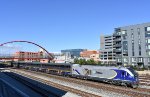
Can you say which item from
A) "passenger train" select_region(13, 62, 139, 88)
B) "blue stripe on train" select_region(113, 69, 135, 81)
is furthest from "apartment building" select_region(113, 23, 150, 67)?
"blue stripe on train" select_region(113, 69, 135, 81)

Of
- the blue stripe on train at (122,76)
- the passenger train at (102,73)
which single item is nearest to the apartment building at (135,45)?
the passenger train at (102,73)

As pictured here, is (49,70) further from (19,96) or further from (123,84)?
(19,96)

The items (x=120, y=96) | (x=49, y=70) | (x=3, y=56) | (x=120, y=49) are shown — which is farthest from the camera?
(x=3, y=56)

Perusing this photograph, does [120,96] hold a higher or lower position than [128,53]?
lower

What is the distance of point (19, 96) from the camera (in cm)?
3631

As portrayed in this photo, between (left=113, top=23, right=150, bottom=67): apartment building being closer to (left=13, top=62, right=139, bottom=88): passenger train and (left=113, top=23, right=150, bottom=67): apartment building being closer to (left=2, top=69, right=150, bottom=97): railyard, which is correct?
(left=13, top=62, right=139, bottom=88): passenger train

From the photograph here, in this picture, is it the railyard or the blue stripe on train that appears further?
the blue stripe on train

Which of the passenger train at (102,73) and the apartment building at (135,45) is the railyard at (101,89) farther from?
the apartment building at (135,45)

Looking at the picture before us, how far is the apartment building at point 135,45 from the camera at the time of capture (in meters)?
124

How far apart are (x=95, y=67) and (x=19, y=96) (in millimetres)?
25477

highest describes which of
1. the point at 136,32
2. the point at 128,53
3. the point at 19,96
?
the point at 136,32

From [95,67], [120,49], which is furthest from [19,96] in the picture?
[120,49]

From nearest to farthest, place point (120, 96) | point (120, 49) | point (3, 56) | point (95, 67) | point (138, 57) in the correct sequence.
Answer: point (120, 96) → point (95, 67) → point (138, 57) → point (120, 49) → point (3, 56)

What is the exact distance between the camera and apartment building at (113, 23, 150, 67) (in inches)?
4879
